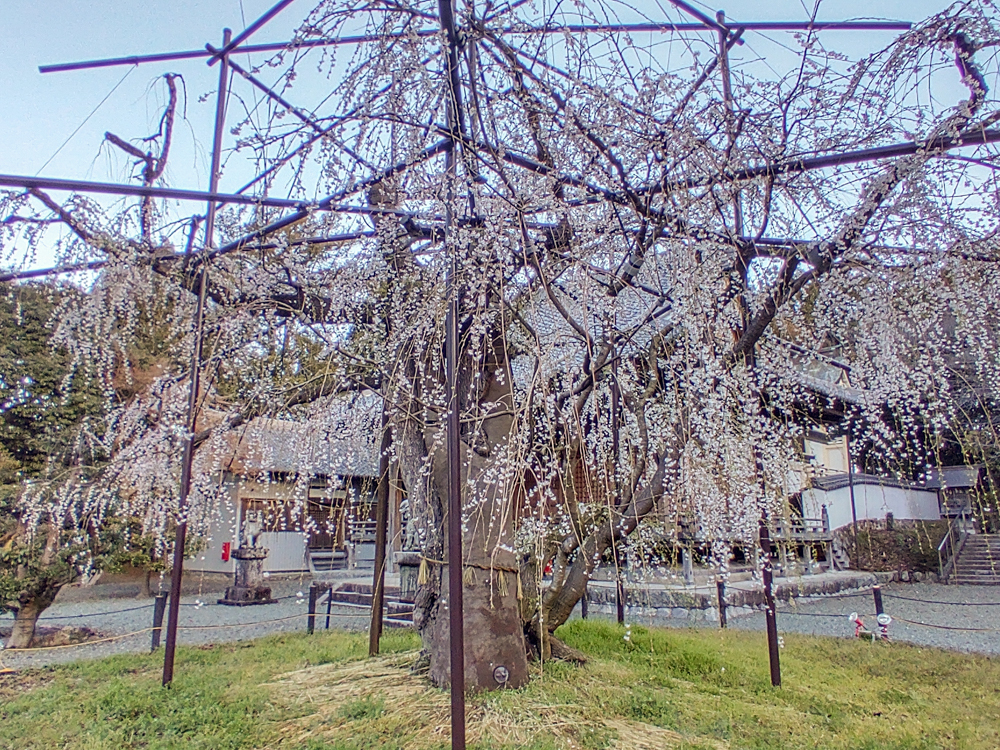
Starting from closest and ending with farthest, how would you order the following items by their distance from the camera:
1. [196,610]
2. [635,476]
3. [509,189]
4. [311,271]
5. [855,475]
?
1. [509,189]
2. [635,476]
3. [311,271]
4. [196,610]
5. [855,475]

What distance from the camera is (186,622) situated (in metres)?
8.45

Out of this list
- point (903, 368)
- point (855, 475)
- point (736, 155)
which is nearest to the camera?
point (736, 155)

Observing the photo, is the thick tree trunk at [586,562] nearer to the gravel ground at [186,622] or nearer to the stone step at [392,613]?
the gravel ground at [186,622]

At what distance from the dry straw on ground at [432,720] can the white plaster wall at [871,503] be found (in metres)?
12.9

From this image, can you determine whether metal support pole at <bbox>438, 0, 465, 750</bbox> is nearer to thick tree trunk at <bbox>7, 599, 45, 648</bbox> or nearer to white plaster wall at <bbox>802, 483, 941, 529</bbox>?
thick tree trunk at <bbox>7, 599, 45, 648</bbox>

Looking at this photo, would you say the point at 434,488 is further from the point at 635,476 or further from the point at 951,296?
the point at 951,296

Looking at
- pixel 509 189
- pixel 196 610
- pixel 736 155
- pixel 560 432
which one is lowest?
pixel 196 610

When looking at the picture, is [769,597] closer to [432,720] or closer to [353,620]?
[432,720]

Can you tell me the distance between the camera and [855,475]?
15953 mm

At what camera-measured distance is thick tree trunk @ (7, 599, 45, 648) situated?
6.53m

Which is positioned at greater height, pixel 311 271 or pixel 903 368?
pixel 311 271

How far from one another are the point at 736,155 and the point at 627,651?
394cm

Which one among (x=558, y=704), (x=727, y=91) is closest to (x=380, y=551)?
(x=558, y=704)

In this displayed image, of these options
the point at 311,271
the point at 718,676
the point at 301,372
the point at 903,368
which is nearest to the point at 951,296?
the point at 903,368
